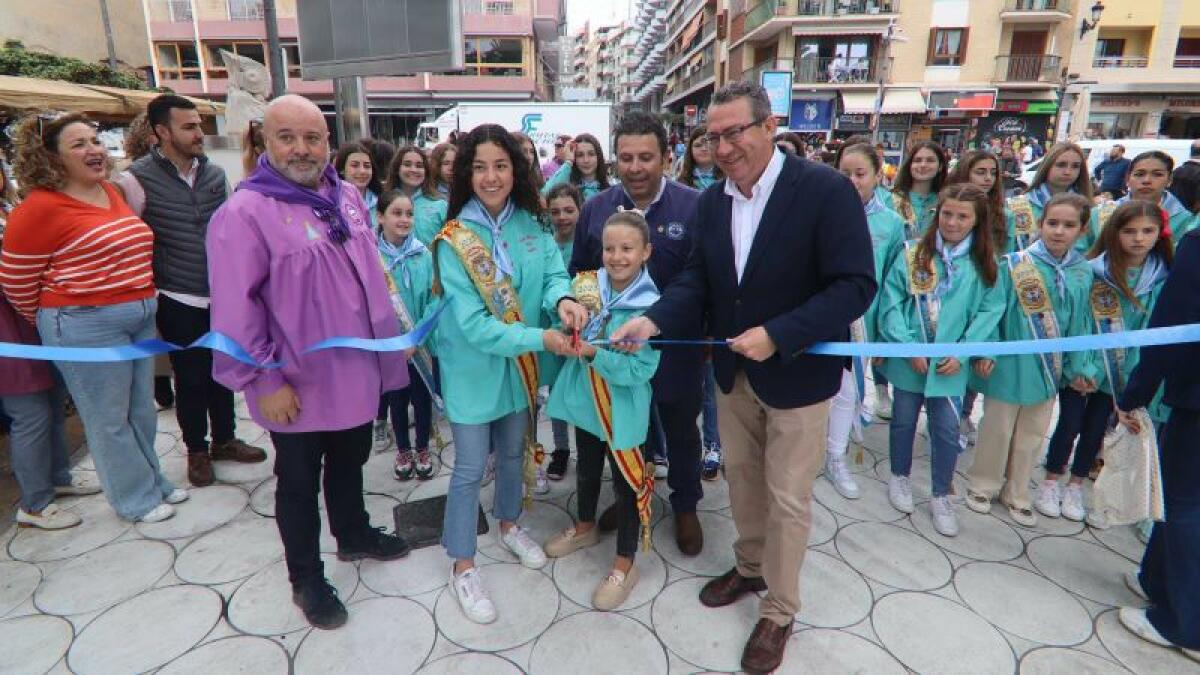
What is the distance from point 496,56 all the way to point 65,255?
31859mm

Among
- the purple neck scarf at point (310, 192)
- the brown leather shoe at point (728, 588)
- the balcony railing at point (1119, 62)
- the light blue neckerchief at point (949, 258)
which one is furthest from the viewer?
the balcony railing at point (1119, 62)

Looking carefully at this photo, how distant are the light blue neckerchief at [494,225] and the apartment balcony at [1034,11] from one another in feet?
102

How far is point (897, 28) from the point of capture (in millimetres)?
25344

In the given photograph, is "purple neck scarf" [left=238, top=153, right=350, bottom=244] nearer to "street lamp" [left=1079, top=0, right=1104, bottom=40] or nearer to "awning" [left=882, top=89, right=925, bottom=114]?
"awning" [left=882, top=89, right=925, bottom=114]

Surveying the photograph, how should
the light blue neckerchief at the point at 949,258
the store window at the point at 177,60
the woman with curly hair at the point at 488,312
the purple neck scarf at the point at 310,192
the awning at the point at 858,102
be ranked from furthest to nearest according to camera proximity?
the store window at the point at 177,60
the awning at the point at 858,102
the light blue neckerchief at the point at 949,258
the woman with curly hair at the point at 488,312
the purple neck scarf at the point at 310,192

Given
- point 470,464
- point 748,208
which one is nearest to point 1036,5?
point 748,208

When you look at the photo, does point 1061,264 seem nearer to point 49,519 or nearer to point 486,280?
point 486,280

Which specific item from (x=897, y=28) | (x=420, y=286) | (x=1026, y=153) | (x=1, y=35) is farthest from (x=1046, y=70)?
(x=1, y=35)

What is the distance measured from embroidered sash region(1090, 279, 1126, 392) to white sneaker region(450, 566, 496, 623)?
10.5 ft

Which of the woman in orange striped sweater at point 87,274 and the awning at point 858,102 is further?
the awning at point 858,102

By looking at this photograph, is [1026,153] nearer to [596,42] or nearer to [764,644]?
[764,644]

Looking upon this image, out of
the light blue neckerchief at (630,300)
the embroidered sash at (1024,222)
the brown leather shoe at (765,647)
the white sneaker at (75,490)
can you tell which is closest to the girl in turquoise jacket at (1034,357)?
the embroidered sash at (1024,222)

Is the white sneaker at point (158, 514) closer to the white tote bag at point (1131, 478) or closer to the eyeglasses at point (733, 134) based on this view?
the eyeglasses at point (733, 134)

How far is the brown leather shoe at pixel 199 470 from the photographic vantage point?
3584mm
